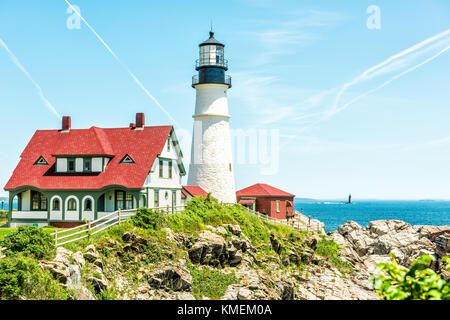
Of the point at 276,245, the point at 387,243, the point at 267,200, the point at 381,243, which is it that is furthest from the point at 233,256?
the point at 387,243

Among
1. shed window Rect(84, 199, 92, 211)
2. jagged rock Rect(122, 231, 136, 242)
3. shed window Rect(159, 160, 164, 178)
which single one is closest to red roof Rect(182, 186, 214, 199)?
shed window Rect(159, 160, 164, 178)

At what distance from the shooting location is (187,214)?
3192cm

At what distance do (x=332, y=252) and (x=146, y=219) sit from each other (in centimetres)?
1930

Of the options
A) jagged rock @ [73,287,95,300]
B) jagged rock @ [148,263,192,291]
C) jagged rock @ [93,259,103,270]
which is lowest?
jagged rock @ [148,263,192,291]

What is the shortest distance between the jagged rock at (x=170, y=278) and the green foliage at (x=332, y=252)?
16873 millimetres

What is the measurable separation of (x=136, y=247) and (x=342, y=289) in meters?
16.0

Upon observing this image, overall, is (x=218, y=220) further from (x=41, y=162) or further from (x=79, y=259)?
(x=79, y=259)

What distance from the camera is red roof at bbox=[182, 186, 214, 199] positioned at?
40.4 metres

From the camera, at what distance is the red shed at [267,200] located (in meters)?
48.5

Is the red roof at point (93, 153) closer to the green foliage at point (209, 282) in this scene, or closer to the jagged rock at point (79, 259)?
the green foliage at point (209, 282)

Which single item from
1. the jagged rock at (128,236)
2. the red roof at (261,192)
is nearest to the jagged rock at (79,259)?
the jagged rock at (128,236)

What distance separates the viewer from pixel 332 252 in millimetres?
40031

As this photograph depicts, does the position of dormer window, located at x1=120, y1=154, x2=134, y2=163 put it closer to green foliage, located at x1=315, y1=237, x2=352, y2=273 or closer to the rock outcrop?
green foliage, located at x1=315, y1=237, x2=352, y2=273
